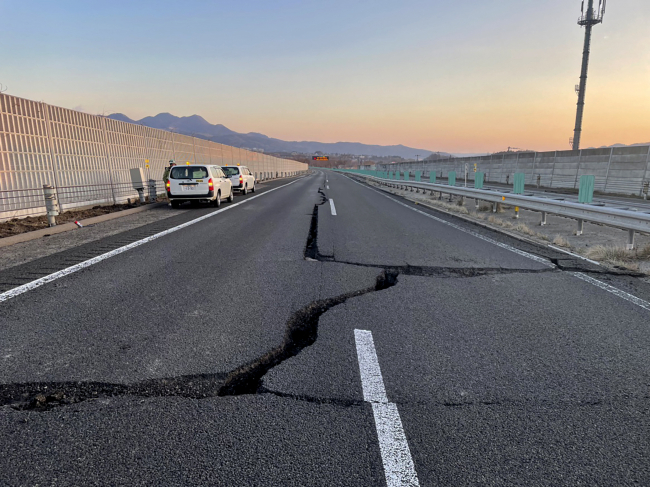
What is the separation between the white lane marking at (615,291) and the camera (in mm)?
4672

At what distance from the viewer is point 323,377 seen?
2936 mm

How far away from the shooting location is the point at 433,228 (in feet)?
34.4

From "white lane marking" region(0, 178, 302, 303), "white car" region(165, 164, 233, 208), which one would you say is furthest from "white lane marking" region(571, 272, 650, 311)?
"white car" region(165, 164, 233, 208)

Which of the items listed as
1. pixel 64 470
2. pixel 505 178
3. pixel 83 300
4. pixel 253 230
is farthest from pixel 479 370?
pixel 505 178

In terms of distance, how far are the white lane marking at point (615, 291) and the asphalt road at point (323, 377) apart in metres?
0.03

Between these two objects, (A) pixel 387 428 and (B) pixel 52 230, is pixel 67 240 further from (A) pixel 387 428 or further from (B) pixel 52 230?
(A) pixel 387 428

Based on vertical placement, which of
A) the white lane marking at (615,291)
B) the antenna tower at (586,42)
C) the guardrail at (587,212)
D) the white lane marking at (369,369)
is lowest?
the white lane marking at (615,291)

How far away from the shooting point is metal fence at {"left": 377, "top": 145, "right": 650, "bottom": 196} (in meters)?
22.4

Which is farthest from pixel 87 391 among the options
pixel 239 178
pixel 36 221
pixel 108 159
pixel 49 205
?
pixel 239 178

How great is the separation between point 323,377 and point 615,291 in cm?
439

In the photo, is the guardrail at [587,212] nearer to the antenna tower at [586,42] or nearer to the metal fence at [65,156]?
the metal fence at [65,156]

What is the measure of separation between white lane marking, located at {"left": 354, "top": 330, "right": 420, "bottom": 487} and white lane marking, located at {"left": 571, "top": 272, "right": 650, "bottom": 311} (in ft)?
11.7

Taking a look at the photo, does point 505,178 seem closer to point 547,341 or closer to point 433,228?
point 433,228

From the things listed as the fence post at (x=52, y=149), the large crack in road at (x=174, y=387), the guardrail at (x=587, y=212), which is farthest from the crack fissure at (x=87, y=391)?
the fence post at (x=52, y=149)
